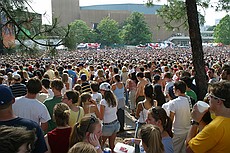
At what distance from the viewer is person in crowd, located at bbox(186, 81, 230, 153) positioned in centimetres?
313

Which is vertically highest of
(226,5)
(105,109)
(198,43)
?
(226,5)

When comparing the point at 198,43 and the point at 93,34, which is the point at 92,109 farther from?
the point at 93,34

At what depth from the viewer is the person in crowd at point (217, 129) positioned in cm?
313

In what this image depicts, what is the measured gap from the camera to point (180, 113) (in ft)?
17.5

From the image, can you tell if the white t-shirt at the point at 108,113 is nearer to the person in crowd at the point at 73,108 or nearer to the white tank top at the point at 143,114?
the white tank top at the point at 143,114

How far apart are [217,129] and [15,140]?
6.33 feet

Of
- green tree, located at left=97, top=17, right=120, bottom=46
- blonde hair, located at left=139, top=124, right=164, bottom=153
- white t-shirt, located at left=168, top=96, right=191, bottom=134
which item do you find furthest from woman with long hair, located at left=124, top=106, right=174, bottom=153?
green tree, located at left=97, top=17, right=120, bottom=46

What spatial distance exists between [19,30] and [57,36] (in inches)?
28.3

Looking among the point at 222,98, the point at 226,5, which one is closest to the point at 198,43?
the point at 226,5

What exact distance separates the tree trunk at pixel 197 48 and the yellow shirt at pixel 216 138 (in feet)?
19.8

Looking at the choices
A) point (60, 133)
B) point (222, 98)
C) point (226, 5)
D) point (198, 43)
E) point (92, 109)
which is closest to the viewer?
point (222, 98)

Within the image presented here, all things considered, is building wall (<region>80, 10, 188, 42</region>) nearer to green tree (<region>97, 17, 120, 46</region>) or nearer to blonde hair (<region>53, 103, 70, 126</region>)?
green tree (<region>97, 17, 120, 46</region>)

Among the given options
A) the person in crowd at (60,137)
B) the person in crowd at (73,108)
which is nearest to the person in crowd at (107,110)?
the person in crowd at (73,108)

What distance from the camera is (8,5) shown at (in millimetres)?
5930
